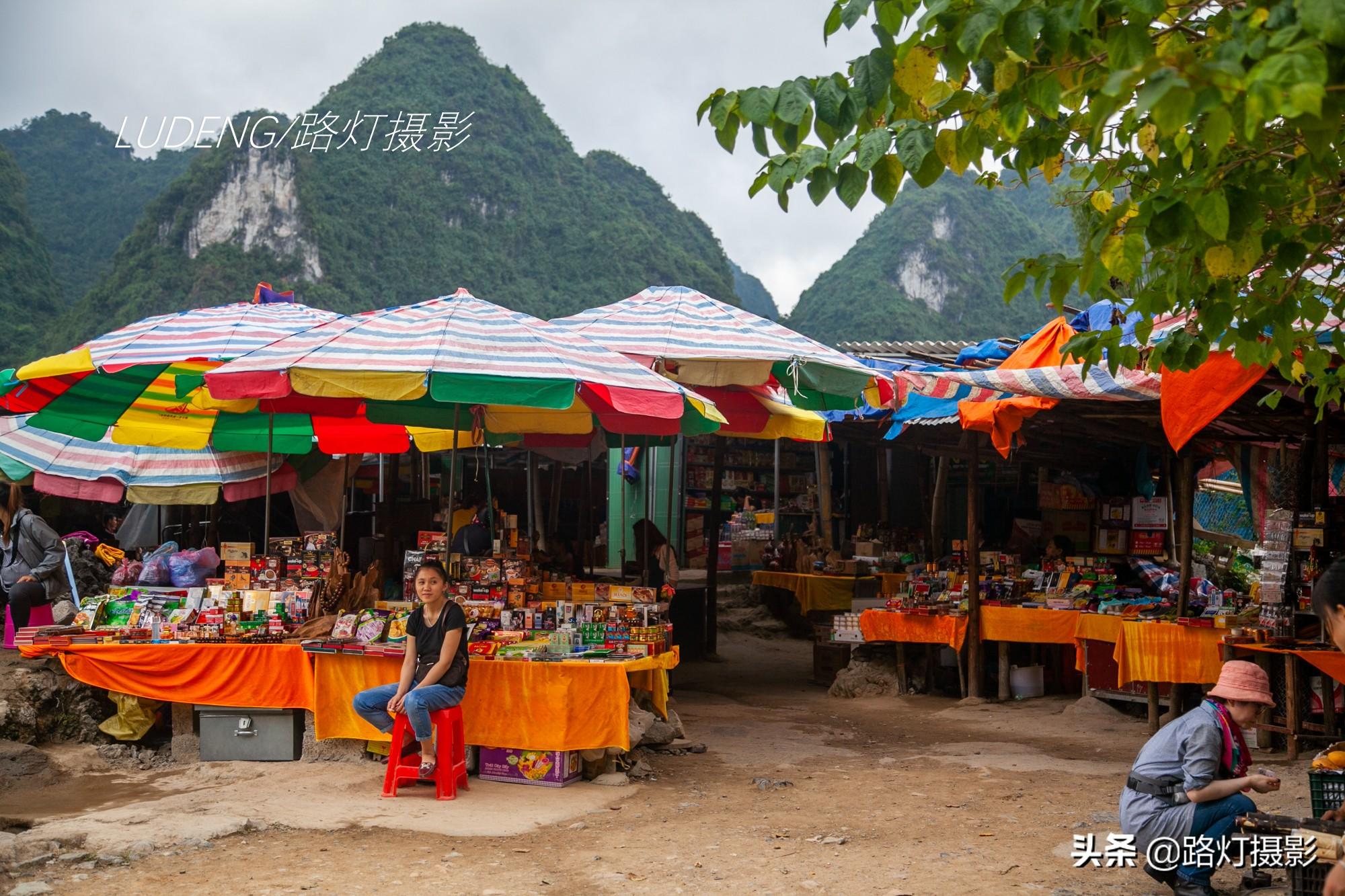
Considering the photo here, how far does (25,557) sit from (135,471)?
3351 millimetres

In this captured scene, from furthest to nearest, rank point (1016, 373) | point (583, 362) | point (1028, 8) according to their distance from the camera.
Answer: point (1016, 373) < point (583, 362) < point (1028, 8)

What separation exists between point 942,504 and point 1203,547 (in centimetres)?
397

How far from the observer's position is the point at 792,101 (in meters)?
3.27

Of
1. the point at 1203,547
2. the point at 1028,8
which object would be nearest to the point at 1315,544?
the point at 1028,8

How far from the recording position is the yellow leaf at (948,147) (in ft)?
11.2

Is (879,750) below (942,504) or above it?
below

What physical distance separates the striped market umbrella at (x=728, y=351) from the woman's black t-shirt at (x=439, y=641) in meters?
3.20

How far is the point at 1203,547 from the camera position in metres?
14.7

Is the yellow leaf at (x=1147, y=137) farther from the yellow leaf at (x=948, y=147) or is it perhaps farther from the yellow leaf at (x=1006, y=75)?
the yellow leaf at (x=1006, y=75)

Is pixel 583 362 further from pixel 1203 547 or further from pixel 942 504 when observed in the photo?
pixel 1203 547

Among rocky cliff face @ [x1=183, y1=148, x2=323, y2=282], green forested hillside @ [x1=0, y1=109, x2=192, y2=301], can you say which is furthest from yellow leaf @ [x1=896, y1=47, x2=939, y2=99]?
green forested hillside @ [x1=0, y1=109, x2=192, y2=301]

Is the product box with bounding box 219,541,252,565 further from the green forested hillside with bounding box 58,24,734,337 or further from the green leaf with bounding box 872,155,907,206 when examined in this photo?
the green forested hillside with bounding box 58,24,734,337

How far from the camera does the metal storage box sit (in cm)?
723

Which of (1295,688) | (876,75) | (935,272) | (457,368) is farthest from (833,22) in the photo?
(935,272)
